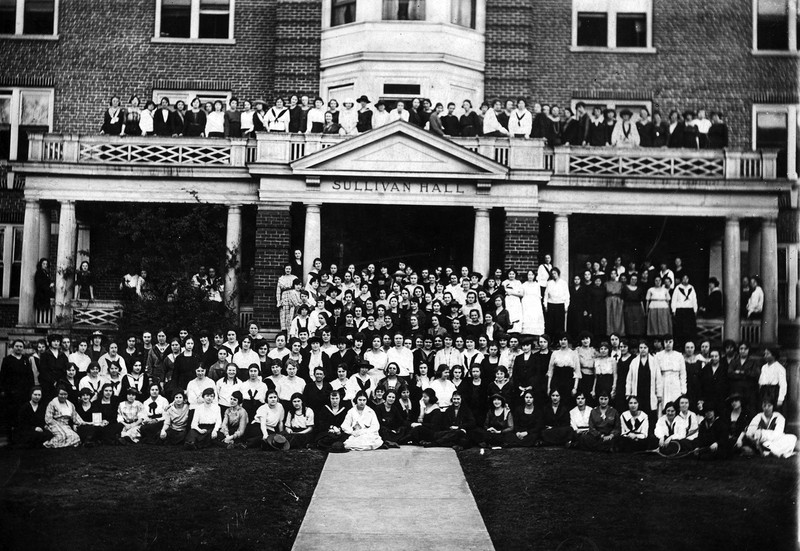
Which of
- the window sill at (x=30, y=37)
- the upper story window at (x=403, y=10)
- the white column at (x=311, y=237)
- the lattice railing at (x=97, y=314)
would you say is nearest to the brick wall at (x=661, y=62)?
the upper story window at (x=403, y=10)

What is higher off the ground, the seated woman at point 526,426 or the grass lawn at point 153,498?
the seated woman at point 526,426

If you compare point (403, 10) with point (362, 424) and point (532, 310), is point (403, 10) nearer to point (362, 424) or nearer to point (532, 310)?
point (532, 310)

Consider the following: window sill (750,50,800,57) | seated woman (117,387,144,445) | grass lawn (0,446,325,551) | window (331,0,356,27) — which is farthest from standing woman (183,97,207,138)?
window sill (750,50,800,57)

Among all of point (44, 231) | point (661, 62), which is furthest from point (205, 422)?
point (661, 62)

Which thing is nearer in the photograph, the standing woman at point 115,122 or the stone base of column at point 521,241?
the stone base of column at point 521,241

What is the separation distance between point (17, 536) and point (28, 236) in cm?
1178

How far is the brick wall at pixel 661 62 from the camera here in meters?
24.0

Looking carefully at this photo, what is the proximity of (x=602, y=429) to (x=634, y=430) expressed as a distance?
1.53ft

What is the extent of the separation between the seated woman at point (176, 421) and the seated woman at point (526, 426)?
16.1 ft

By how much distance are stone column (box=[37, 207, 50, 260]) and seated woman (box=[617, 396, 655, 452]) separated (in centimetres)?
1332

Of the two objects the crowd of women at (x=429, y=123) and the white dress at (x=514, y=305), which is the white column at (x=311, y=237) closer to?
the crowd of women at (x=429, y=123)

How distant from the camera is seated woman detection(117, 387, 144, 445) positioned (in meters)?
14.2

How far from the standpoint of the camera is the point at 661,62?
2431cm

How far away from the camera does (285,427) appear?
14.3 m
